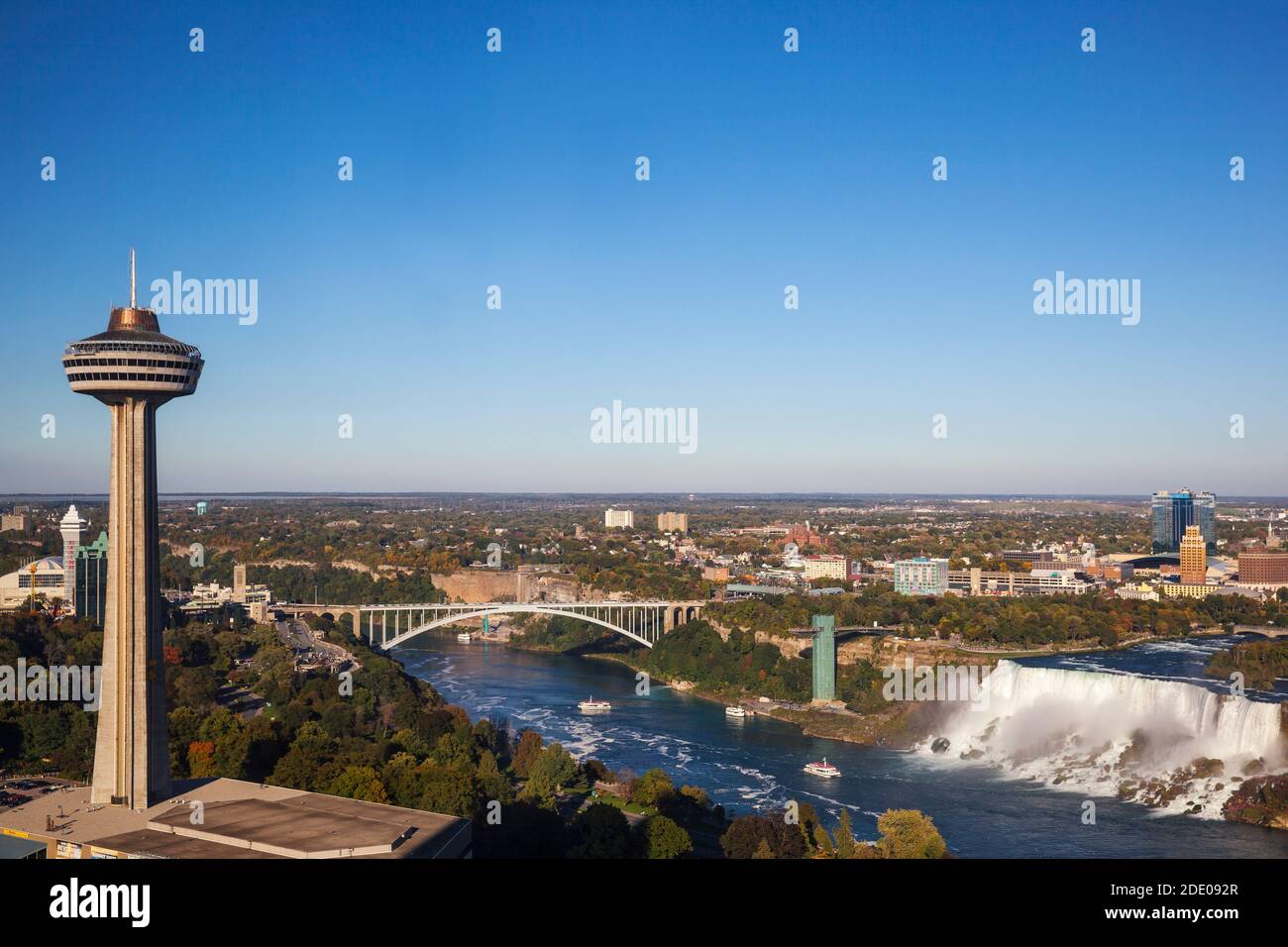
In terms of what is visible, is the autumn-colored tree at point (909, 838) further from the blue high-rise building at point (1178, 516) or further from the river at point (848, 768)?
the blue high-rise building at point (1178, 516)

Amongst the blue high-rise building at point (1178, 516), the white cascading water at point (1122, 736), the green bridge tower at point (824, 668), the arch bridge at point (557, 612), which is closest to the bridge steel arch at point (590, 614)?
the arch bridge at point (557, 612)

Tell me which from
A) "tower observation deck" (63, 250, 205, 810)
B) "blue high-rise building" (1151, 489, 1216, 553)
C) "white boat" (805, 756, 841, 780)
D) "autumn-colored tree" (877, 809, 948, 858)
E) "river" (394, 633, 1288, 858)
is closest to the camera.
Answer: "tower observation deck" (63, 250, 205, 810)

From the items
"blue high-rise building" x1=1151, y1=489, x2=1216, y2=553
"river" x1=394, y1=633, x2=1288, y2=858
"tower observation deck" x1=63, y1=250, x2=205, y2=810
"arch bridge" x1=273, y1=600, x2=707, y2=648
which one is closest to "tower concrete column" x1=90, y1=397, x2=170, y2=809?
"tower observation deck" x1=63, y1=250, x2=205, y2=810

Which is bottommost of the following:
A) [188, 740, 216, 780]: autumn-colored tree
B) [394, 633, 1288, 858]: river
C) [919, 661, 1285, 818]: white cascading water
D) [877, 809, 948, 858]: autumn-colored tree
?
[394, 633, 1288, 858]: river

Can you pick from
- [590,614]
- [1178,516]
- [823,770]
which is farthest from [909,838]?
[1178,516]

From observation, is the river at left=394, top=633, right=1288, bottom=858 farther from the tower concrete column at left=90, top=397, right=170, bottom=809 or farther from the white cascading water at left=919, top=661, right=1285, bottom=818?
the tower concrete column at left=90, top=397, right=170, bottom=809
